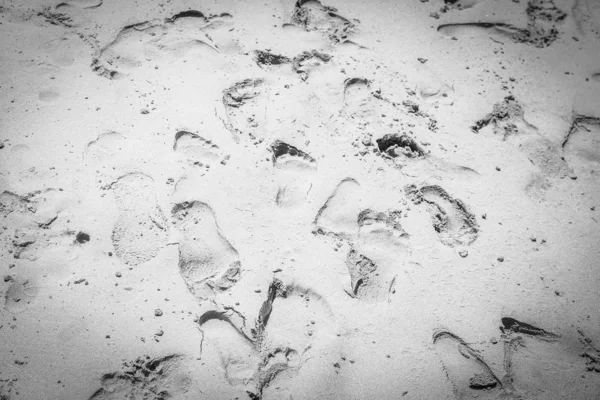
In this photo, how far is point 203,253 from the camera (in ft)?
4.25

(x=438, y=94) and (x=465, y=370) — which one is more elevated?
(x=438, y=94)

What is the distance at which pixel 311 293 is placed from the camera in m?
1.25

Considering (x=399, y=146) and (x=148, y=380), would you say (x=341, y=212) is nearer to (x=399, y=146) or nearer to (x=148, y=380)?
(x=399, y=146)

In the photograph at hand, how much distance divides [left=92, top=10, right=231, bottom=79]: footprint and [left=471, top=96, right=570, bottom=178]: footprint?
131cm

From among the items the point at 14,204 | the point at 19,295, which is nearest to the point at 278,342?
the point at 19,295

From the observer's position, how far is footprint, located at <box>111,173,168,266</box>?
1293mm

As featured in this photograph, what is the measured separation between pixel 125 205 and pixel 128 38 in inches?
35.2

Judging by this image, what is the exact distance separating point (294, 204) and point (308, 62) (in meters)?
0.73

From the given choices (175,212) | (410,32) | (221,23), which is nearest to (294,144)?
(175,212)

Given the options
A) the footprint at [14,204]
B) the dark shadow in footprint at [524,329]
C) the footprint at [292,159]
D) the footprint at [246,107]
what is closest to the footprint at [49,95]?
the footprint at [14,204]

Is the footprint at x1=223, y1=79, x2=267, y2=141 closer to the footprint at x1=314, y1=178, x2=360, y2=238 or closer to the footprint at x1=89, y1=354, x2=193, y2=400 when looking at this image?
the footprint at x1=314, y1=178, x2=360, y2=238

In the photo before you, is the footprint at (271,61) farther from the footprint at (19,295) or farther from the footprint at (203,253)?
the footprint at (19,295)

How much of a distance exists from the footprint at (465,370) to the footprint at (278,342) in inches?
14.5

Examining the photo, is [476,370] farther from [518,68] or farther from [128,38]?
[128,38]
